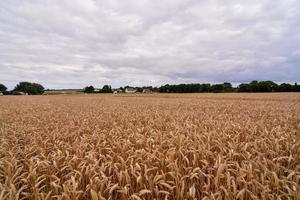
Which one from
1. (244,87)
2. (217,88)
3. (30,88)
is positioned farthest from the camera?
(30,88)

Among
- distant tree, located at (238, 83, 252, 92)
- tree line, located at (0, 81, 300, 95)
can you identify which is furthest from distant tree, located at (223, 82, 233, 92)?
distant tree, located at (238, 83, 252, 92)

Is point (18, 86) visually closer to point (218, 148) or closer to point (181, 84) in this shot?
point (181, 84)

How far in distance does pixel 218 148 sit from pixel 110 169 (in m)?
3.11

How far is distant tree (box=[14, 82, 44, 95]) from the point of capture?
141m

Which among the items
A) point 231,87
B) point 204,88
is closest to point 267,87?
point 231,87

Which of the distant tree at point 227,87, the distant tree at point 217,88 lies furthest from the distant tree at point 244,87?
the distant tree at point 217,88

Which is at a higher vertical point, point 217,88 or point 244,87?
point 244,87

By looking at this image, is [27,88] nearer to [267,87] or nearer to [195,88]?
[195,88]

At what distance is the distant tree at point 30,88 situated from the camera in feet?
462

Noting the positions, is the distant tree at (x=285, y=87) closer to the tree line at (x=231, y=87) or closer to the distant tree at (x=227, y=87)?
the tree line at (x=231, y=87)

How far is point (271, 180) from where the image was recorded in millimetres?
4281

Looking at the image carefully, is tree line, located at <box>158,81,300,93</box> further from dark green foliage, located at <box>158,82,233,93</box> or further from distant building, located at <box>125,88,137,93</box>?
distant building, located at <box>125,88,137,93</box>

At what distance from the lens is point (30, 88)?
142 metres

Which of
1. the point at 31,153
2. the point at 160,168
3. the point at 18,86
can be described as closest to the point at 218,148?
the point at 160,168
